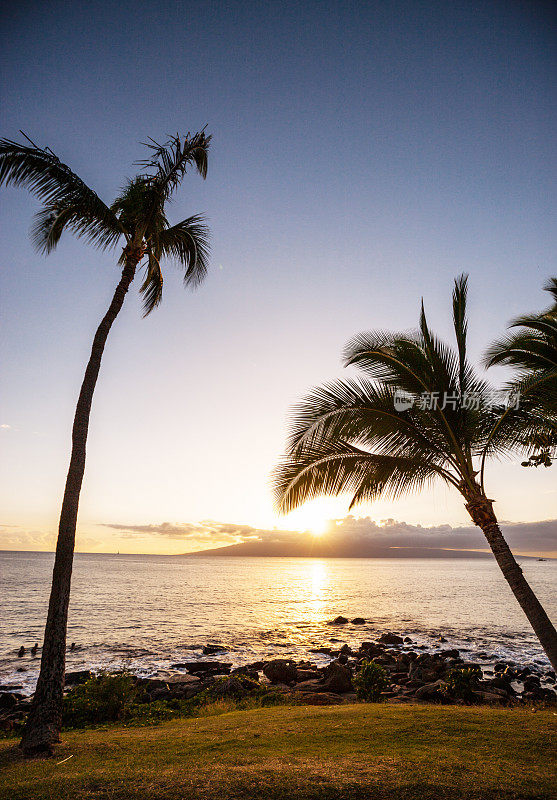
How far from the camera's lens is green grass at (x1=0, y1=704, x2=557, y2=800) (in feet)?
17.6

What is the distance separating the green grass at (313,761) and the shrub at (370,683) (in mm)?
4346

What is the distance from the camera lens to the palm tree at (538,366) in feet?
31.0

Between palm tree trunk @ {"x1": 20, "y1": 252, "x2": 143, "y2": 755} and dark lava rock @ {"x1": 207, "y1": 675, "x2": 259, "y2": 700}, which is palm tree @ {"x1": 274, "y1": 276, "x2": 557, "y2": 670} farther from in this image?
dark lava rock @ {"x1": 207, "y1": 675, "x2": 259, "y2": 700}

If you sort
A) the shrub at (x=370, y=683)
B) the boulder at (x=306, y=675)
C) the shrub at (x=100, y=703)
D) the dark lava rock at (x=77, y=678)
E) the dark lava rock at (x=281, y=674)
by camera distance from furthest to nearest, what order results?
the boulder at (x=306, y=675) → the dark lava rock at (x=281, y=674) → the dark lava rock at (x=77, y=678) → the shrub at (x=370, y=683) → the shrub at (x=100, y=703)

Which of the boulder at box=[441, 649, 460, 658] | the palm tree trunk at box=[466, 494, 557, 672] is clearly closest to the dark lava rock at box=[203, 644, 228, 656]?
the boulder at box=[441, 649, 460, 658]

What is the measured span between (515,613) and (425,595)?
69.3ft

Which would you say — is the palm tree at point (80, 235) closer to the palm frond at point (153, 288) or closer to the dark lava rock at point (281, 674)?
the palm frond at point (153, 288)

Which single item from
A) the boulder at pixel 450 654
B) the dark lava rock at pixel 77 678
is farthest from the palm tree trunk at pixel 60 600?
the boulder at pixel 450 654

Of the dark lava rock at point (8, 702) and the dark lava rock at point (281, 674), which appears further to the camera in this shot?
the dark lava rock at point (281, 674)

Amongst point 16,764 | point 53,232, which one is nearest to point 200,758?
point 16,764

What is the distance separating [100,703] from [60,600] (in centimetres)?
512

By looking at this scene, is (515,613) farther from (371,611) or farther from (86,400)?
(86,400)

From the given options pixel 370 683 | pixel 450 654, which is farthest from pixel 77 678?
pixel 450 654

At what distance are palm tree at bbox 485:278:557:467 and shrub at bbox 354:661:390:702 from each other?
7935 millimetres
